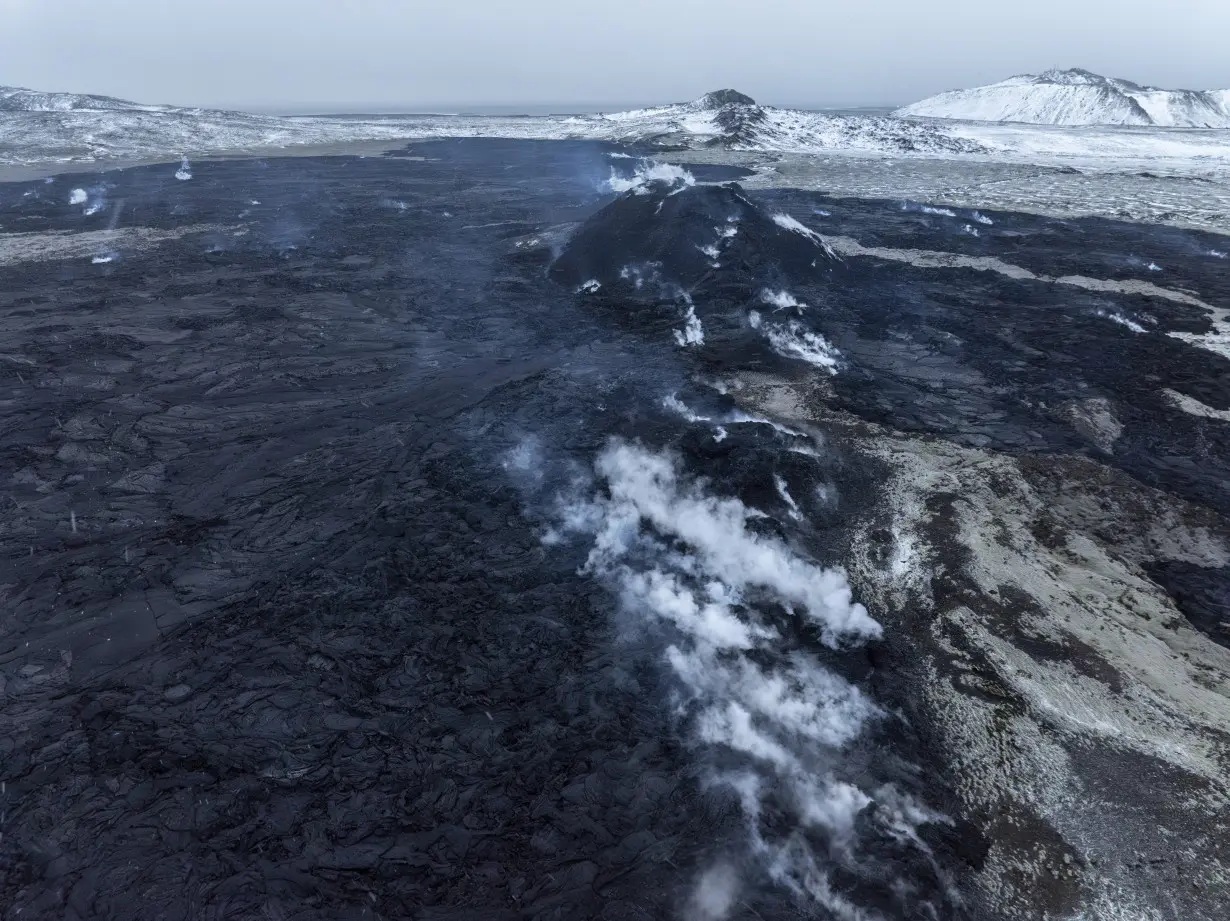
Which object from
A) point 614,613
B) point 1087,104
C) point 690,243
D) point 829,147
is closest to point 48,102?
point 829,147

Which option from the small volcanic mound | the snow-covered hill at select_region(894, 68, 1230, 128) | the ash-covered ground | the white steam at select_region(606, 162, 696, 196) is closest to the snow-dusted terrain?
the snow-covered hill at select_region(894, 68, 1230, 128)

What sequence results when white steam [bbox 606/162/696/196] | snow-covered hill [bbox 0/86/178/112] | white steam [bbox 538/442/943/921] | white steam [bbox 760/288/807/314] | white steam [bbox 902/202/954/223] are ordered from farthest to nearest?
snow-covered hill [bbox 0/86/178/112]
white steam [bbox 902/202/954/223]
white steam [bbox 606/162/696/196]
white steam [bbox 760/288/807/314]
white steam [bbox 538/442/943/921]

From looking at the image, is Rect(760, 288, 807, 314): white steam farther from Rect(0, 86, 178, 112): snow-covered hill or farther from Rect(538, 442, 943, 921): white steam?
Rect(0, 86, 178, 112): snow-covered hill

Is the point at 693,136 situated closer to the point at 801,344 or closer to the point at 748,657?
the point at 801,344

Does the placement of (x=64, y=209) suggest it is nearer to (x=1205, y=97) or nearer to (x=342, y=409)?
(x=342, y=409)

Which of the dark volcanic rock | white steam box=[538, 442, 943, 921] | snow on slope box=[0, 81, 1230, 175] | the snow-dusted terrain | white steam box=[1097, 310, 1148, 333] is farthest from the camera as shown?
the dark volcanic rock

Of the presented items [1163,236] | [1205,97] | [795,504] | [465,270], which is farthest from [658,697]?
[1205,97]

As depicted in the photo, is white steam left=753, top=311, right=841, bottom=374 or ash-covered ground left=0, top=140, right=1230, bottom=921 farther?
white steam left=753, top=311, right=841, bottom=374
